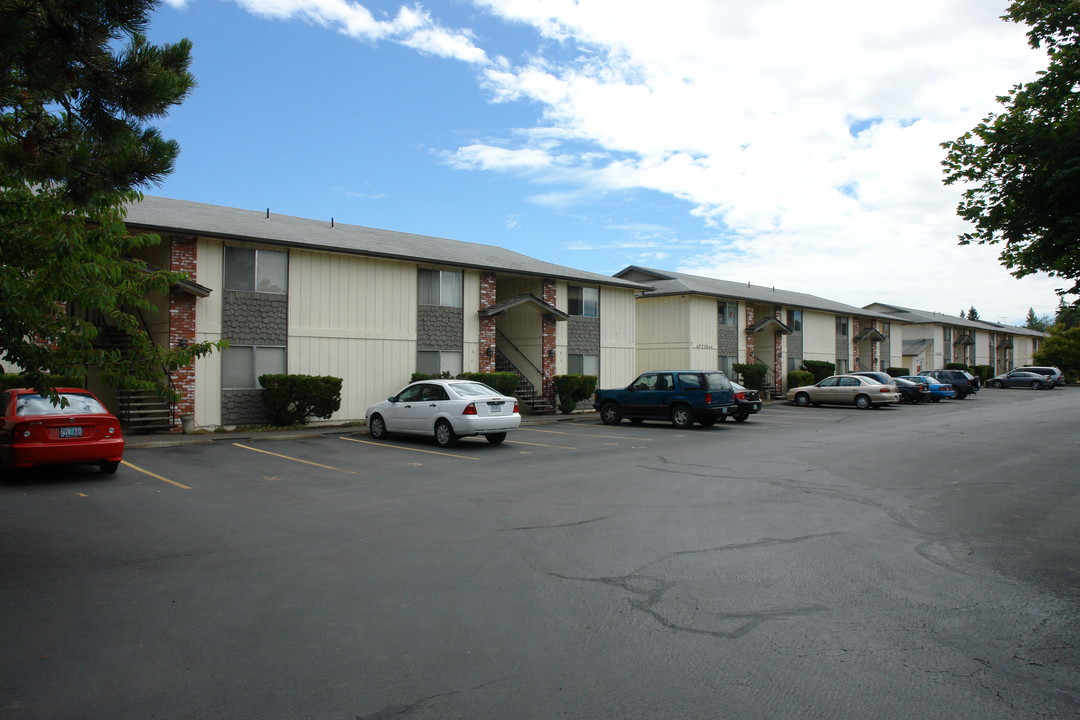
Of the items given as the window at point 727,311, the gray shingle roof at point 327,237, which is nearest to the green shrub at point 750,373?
the window at point 727,311

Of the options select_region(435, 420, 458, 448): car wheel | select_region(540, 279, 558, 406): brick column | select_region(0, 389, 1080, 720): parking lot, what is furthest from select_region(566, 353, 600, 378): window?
select_region(0, 389, 1080, 720): parking lot

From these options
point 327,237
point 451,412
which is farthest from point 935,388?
point 327,237

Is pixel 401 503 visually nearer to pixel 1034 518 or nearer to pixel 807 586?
pixel 807 586

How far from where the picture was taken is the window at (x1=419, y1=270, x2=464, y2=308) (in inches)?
939

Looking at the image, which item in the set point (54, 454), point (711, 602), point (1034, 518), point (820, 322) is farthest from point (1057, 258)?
point (820, 322)

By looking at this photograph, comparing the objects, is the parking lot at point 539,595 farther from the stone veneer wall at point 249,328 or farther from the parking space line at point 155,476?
the stone veneer wall at point 249,328

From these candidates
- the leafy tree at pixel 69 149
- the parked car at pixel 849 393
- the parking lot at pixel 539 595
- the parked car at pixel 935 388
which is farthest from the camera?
the parked car at pixel 935 388

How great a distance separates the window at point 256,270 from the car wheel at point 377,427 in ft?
17.2

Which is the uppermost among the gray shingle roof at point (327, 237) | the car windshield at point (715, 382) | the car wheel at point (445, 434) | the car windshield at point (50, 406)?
the gray shingle roof at point (327, 237)

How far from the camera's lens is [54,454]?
1078 cm

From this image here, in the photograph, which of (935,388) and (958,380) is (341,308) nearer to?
(935,388)

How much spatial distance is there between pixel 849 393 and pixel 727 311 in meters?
7.62

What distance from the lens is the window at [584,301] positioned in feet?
95.1

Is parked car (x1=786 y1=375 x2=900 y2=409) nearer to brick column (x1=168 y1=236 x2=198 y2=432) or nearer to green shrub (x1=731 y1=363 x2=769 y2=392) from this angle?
green shrub (x1=731 y1=363 x2=769 y2=392)
